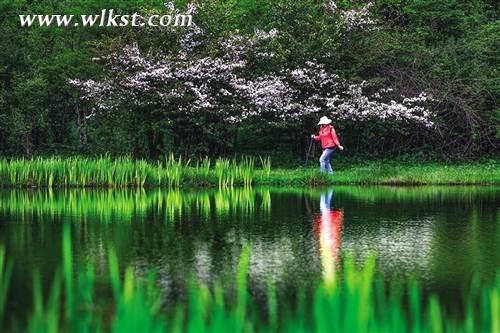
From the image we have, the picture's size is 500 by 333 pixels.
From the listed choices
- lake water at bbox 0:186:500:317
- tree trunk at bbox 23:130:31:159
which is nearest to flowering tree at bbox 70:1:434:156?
tree trunk at bbox 23:130:31:159

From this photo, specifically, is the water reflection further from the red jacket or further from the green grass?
the red jacket

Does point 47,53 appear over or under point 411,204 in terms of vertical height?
over

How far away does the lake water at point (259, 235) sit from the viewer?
8.38 metres

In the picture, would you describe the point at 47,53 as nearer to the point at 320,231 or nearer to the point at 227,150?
the point at 227,150

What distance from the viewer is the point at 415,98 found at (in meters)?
28.0

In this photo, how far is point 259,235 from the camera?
1146 centimetres

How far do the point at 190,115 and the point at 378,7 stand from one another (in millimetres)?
9704

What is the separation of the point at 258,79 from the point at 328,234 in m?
16.4

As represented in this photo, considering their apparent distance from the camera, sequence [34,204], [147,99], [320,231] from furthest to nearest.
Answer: [147,99]
[34,204]
[320,231]

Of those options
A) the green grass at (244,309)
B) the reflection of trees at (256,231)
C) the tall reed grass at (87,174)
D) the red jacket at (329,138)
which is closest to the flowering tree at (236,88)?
the red jacket at (329,138)

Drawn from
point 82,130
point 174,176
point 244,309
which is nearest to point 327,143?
point 174,176

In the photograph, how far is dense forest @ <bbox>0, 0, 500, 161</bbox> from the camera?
26844 mm

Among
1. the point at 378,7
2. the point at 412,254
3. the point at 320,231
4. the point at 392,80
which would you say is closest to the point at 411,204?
the point at 320,231

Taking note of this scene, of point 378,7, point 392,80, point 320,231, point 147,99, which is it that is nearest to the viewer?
point 320,231
